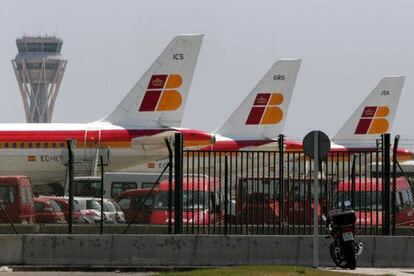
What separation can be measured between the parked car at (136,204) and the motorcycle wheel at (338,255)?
18.4 feet

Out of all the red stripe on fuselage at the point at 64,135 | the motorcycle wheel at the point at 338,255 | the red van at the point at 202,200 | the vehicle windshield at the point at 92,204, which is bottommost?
the motorcycle wheel at the point at 338,255

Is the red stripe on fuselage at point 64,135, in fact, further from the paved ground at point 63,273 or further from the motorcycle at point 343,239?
the motorcycle at point 343,239

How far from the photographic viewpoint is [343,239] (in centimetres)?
2348

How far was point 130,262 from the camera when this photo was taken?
2462 cm

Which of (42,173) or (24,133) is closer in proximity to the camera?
(42,173)

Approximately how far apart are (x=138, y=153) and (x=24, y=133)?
5239 mm

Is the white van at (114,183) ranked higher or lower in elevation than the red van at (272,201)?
higher

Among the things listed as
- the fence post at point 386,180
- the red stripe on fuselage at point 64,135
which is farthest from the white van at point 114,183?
the red stripe on fuselage at point 64,135

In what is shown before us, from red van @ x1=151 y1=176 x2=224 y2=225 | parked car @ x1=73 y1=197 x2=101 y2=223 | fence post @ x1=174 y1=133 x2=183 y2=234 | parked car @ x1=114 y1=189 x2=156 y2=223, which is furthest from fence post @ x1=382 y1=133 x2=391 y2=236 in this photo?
parked car @ x1=73 y1=197 x2=101 y2=223

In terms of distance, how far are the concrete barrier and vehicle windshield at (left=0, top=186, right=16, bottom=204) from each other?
5.16m

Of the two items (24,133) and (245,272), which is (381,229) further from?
(24,133)

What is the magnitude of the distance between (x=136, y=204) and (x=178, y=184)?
7.49m

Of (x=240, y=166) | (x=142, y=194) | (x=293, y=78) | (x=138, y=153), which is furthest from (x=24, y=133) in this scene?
(x=240, y=166)

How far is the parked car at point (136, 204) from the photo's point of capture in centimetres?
2969
